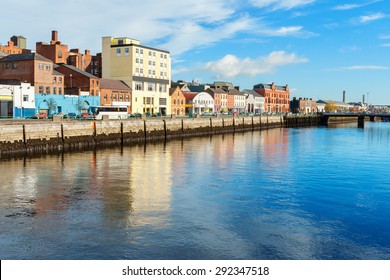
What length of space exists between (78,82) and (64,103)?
36.8 feet

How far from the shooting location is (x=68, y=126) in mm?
68875

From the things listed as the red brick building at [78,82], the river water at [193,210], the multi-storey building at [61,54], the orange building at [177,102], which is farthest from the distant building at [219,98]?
the river water at [193,210]

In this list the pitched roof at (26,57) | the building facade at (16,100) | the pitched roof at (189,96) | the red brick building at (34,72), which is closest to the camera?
the building facade at (16,100)

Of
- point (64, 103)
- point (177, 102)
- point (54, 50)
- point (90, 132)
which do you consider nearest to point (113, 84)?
point (64, 103)

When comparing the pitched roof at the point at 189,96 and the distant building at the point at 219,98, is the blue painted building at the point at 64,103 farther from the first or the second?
the distant building at the point at 219,98

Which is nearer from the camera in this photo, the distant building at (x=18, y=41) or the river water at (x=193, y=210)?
the river water at (x=193, y=210)

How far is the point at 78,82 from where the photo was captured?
10544cm

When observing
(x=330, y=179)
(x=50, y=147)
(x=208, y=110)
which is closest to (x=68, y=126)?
(x=50, y=147)

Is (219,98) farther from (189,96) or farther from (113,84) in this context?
(113,84)

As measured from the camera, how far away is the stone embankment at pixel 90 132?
59.2 metres

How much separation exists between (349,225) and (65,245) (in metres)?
16.0

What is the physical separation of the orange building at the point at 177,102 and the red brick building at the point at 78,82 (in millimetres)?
36493

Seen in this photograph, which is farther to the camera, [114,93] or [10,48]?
[10,48]

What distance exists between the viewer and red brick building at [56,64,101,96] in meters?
104
